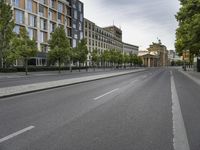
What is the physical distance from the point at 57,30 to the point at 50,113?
129 ft

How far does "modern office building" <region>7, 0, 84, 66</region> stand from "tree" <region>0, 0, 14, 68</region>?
19.8 ft

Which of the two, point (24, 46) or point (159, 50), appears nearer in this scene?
point (24, 46)

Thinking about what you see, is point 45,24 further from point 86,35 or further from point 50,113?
point 50,113

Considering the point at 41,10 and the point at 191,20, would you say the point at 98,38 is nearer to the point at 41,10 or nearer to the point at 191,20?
the point at 41,10

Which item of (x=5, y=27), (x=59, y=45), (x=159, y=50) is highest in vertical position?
(x=159, y=50)

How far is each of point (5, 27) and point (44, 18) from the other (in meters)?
19.9

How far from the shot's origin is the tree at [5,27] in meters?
38.9

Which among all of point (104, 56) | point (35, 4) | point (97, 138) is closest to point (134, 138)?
point (97, 138)

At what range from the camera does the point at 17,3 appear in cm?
4969

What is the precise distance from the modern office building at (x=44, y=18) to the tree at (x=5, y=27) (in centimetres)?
603

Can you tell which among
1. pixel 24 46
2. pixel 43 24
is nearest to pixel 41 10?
pixel 43 24

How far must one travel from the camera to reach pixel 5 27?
3969 cm

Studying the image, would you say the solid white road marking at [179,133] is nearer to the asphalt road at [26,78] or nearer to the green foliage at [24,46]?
the asphalt road at [26,78]

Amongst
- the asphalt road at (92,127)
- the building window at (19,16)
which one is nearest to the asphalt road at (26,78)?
the asphalt road at (92,127)
